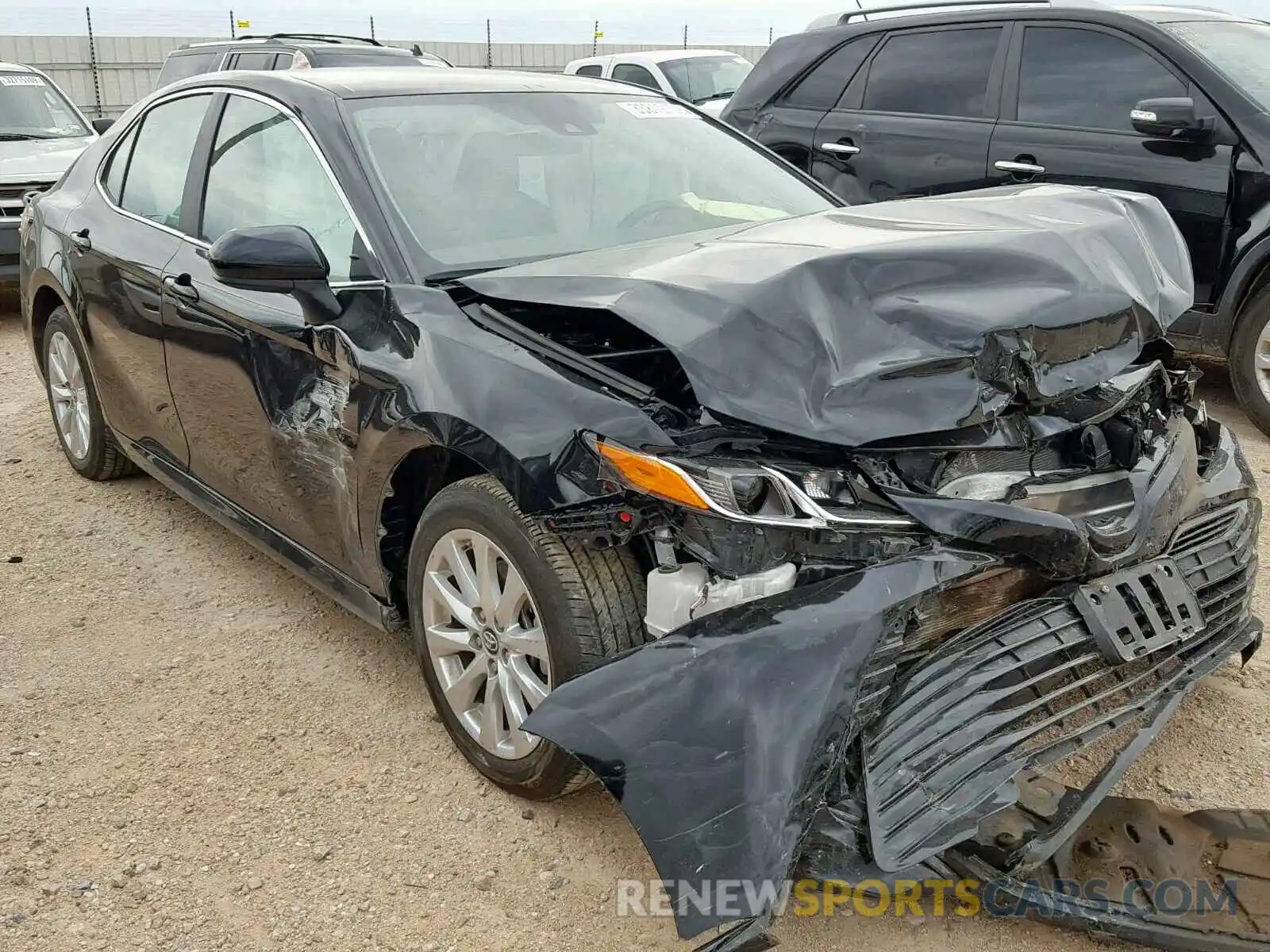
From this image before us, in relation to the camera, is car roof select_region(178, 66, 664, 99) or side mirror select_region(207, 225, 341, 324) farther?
car roof select_region(178, 66, 664, 99)

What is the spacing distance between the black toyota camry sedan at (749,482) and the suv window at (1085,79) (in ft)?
8.68

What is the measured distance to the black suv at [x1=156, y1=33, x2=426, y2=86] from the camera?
11.1m

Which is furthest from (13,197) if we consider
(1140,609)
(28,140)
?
(1140,609)

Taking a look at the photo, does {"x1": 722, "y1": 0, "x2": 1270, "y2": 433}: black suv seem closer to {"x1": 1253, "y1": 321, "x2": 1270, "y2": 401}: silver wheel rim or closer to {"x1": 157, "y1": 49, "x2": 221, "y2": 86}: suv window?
{"x1": 1253, "y1": 321, "x2": 1270, "y2": 401}: silver wheel rim

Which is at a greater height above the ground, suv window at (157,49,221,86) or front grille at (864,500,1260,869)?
suv window at (157,49,221,86)

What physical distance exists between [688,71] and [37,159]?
688cm

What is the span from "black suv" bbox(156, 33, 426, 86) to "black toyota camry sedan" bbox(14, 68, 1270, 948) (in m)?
7.91

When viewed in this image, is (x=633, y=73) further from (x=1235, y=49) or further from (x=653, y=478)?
→ (x=653, y=478)

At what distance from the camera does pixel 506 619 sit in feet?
8.57

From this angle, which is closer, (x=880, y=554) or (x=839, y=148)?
(x=880, y=554)

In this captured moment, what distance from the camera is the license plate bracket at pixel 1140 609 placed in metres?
2.25

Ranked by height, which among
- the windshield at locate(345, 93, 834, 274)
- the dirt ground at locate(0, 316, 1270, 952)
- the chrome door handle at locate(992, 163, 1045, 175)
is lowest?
the dirt ground at locate(0, 316, 1270, 952)

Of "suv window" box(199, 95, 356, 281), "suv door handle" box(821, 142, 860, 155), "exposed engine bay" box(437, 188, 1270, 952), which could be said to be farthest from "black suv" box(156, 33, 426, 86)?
"exposed engine bay" box(437, 188, 1270, 952)

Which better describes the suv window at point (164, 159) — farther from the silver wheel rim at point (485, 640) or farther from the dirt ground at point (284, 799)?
the silver wheel rim at point (485, 640)
